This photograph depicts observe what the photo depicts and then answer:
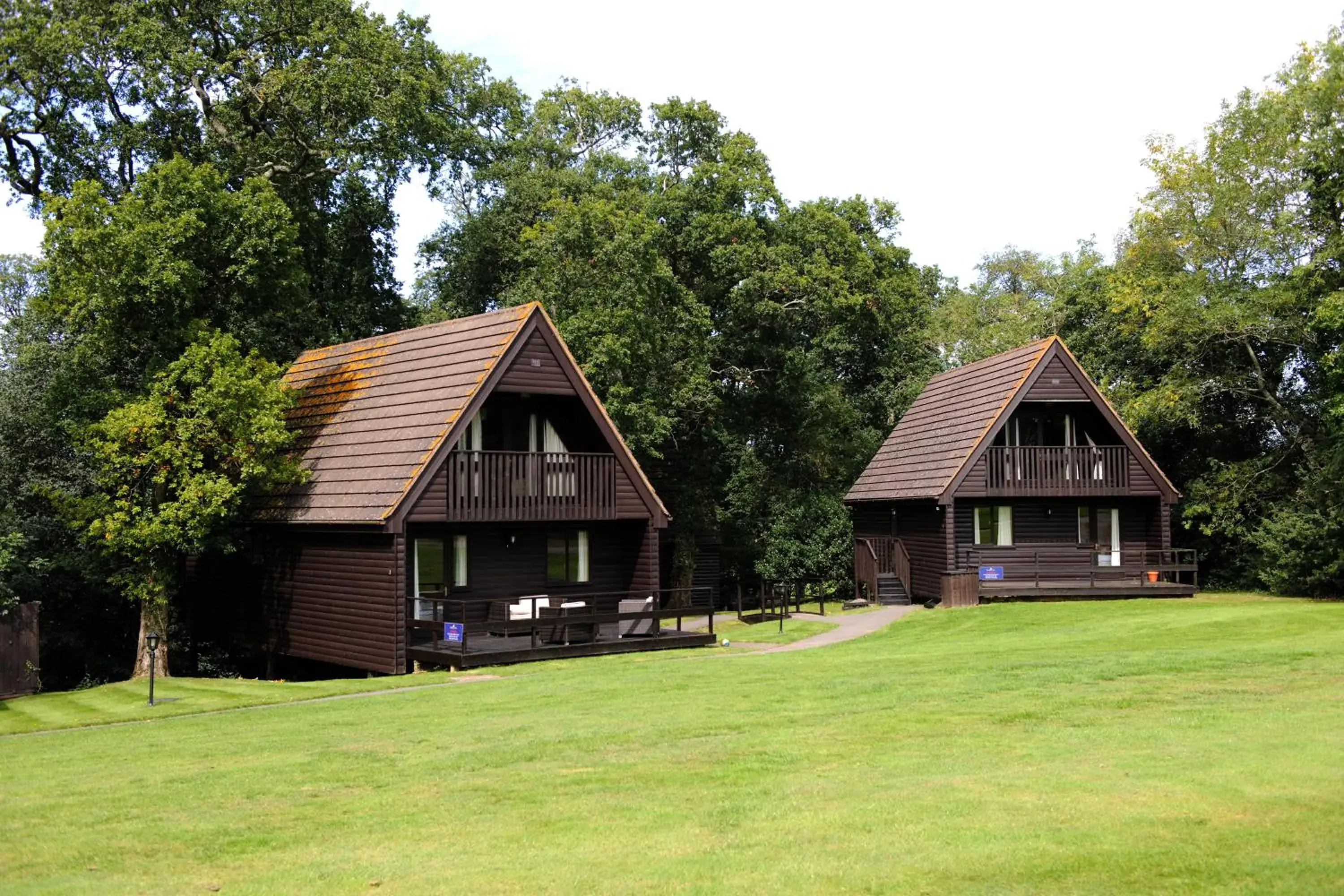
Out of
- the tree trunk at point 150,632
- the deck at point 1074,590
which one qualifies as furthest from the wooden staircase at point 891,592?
the tree trunk at point 150,632

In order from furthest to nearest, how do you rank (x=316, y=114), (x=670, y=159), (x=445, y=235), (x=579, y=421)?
(x=445, y=235) < (x=670, y=159) < (x=316, y=114) < (x=579, y=421)

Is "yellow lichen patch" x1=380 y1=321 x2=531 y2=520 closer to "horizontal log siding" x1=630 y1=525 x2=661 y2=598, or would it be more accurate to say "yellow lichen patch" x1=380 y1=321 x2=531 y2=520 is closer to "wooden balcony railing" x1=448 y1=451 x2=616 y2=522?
"wooden balcony railing" x1=448 y1=451 x2=616 y2=522

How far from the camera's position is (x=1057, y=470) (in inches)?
1474

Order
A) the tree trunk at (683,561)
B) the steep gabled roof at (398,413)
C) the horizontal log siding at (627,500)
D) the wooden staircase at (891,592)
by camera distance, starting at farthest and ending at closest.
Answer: the tree trunk at (683,561)
the wooden staircase at (891,592)
the horizontal log siding at (627,500)
the steep gabled roof at (398,413)

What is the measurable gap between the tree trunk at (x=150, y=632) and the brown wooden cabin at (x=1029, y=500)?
21.2 metres

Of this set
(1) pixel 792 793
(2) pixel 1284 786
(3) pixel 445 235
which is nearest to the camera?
(2) pixel 1284 786

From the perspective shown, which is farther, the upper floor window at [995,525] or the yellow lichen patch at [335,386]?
the upper floor window at [995,525]

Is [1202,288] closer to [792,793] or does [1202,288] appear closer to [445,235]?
[445,235]

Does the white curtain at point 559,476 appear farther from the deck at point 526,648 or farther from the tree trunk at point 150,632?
the tree trunk at point 150,632

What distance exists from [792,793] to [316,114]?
102 ft

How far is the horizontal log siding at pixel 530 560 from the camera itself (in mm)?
27969

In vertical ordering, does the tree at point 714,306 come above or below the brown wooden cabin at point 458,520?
above

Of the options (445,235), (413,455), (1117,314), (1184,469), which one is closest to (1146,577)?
(1184,469)

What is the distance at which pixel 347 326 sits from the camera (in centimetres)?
4297
